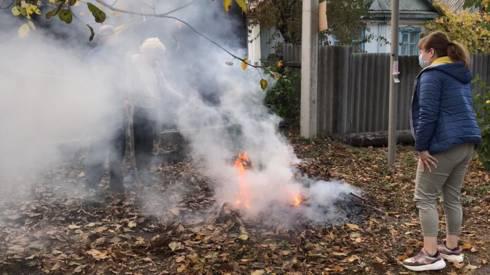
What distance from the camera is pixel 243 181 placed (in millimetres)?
5738

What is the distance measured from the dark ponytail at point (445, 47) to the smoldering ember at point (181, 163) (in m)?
1.28

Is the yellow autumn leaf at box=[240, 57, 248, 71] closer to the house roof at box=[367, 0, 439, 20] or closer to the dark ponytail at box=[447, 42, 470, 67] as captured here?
the dark ponytail at box=[447, 42, 470, 67]

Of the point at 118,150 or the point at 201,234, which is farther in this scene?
the point at 118,150


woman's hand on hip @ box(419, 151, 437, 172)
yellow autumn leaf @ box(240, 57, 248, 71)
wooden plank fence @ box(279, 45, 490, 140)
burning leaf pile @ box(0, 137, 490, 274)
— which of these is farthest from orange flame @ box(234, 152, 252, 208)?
wooden plank fence @ box(279, 45, 490, 140)

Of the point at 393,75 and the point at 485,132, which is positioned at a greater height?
the point at 393,75

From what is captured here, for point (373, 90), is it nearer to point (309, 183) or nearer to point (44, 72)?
point (309, 183)

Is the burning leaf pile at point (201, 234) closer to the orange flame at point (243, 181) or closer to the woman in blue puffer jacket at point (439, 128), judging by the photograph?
the orange flame at point (243, 181)

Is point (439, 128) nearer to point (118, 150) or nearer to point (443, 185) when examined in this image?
point (443, 185)

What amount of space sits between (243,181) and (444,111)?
244cm

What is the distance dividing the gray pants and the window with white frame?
19.7 m

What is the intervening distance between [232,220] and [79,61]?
3151 mm

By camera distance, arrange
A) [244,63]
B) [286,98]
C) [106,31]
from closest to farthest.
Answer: [244,63] → [106,31] → [286,98]

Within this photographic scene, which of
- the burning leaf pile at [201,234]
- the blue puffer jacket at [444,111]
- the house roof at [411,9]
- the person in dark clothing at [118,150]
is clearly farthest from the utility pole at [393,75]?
the house roof at [411,9]

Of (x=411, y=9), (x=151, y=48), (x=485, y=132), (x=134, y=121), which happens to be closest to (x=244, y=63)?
(x=151, y=48)
